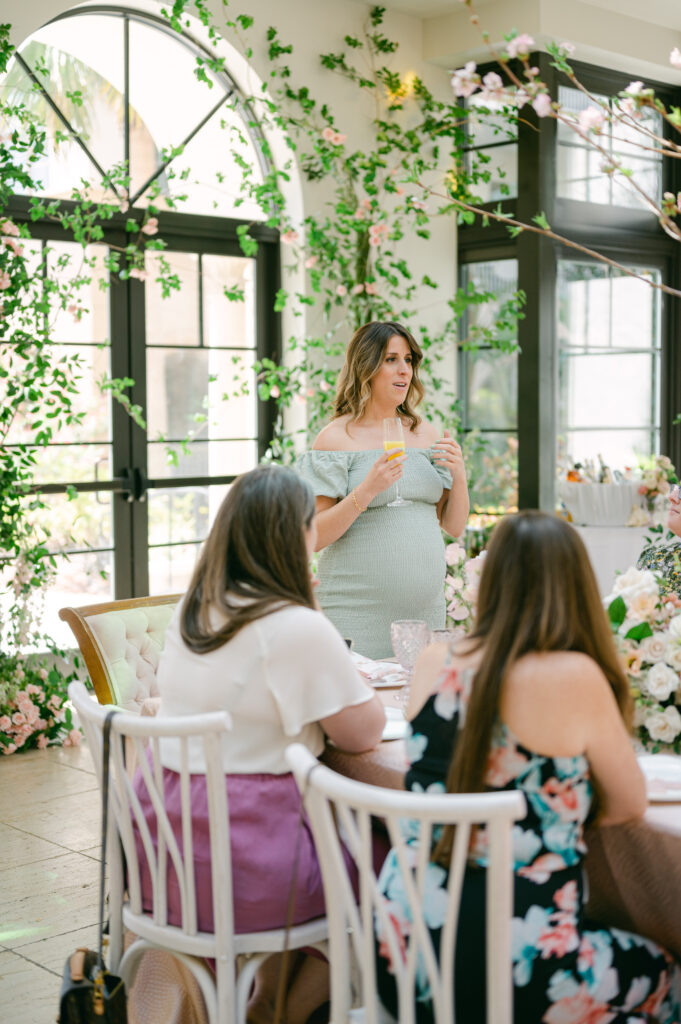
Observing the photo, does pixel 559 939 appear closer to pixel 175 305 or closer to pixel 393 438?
pixel 393 438

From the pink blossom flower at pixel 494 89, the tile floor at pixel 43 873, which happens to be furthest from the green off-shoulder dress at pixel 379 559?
the pink blossom flower at pixel 494 89

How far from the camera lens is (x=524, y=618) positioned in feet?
5.36

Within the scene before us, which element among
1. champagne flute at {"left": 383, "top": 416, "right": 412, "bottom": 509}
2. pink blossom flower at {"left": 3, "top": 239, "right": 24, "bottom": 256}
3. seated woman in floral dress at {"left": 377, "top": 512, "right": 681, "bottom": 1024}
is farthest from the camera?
pink blossom flower at {"left": 3, "top": 239, "right": 24, "bottom": 256}

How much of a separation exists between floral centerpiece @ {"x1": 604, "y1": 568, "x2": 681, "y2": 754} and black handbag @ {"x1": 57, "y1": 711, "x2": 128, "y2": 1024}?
868mm

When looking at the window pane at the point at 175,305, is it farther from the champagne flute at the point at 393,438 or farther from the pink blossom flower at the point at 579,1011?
the pink blossom flower at the point at 579,1011

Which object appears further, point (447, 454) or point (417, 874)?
point (447, 454)

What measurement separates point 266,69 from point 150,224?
95cm

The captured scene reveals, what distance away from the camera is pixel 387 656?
316 cm

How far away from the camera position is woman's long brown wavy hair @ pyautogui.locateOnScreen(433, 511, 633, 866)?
160 centimetres

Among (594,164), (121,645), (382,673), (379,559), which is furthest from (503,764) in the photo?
(594,164)

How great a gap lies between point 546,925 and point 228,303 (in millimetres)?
4227

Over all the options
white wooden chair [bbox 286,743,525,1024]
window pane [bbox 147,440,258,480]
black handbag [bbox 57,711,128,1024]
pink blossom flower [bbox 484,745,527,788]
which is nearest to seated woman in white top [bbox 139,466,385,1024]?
black handbag [bbox 57,711,128,1024]

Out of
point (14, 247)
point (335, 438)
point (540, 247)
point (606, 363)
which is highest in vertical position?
point (540, 247)

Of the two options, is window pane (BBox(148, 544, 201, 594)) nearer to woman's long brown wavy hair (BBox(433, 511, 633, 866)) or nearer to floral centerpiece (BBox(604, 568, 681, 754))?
floral centerpiece (BBox(604, 568, 681, 754))
